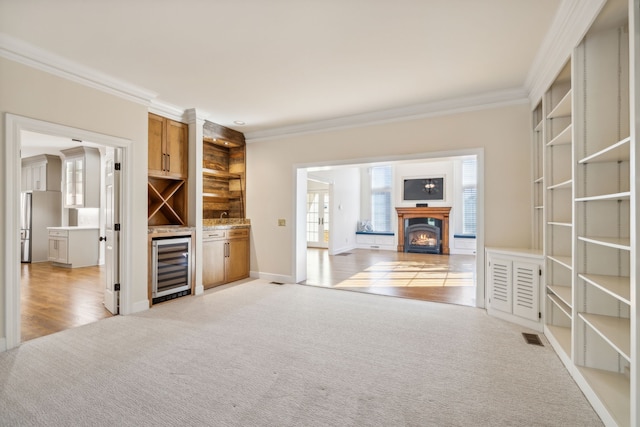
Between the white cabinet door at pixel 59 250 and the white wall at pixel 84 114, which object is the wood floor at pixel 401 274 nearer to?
the white wall at pixel 84 114

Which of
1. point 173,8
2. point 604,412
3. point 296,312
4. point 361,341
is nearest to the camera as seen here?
point 604,412

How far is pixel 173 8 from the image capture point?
2.24 m

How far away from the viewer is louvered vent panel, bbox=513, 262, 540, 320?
10.1 feet

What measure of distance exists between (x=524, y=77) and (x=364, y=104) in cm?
185

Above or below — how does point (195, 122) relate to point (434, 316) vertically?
above

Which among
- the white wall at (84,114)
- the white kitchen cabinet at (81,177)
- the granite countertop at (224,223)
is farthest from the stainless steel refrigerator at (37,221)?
the white wall at (84,114)

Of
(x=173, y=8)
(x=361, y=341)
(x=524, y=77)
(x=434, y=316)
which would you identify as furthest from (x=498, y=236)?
(x=173, y=8)

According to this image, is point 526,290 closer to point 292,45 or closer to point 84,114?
point 292,45

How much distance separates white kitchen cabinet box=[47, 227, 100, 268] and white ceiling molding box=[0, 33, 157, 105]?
4766 mm

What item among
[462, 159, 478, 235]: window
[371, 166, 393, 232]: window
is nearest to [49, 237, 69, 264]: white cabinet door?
[371, 166, 393, 232]: window

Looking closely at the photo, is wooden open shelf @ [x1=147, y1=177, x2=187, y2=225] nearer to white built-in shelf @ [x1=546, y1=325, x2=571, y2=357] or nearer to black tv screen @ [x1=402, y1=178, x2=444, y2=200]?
white built-in shelf @ [x1=546, y1=325, x2=571, y2=357]

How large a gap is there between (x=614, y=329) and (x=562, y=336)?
0.95 meters

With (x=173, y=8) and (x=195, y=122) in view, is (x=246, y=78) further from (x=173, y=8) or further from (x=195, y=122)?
(x=195, y=122)

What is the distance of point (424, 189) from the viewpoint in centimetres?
932
